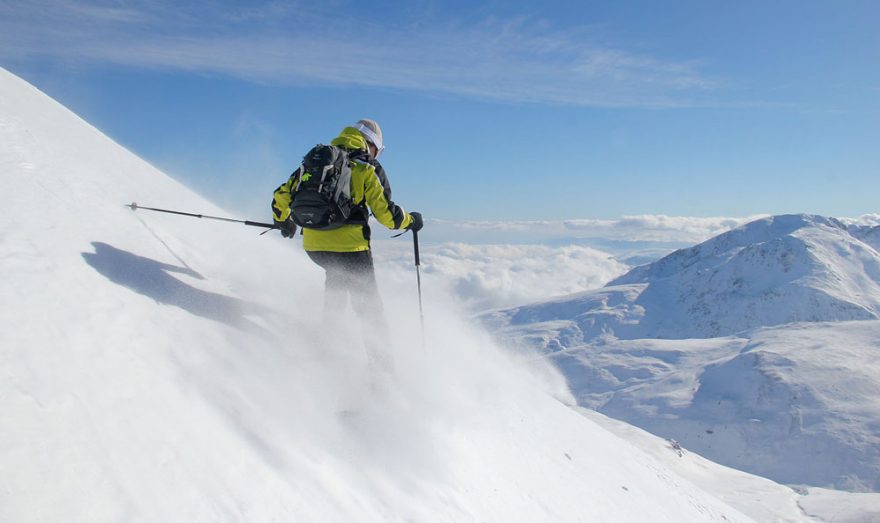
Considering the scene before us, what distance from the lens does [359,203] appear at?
24.2ft

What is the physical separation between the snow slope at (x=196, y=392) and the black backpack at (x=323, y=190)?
186 centimetres

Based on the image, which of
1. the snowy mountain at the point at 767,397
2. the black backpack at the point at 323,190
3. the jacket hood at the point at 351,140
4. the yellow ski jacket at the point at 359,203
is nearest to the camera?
the black backpack at the point at 323,190

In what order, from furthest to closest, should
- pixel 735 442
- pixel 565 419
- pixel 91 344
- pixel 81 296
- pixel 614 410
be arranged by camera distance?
pixel 614 410, pixel 735 442, pixel 565 419, pixel 81 296, pixel 91 344

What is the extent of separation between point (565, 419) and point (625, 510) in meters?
4.36

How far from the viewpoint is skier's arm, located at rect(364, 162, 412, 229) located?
724 centimetres

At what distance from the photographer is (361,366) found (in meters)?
8.35

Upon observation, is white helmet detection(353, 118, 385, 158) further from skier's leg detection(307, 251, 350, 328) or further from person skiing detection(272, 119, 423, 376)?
skier's leg detection(307, 251, 350, 328)

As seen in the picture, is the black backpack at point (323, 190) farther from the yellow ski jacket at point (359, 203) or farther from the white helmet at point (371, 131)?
the white helmet at point (371, 131)

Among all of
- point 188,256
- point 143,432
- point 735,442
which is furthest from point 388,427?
point 735,442

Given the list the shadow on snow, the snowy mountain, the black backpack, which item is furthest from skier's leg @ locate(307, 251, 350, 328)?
the snowy mountain

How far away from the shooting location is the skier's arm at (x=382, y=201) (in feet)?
23.7

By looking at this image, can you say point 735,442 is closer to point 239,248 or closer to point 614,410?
point 614,410

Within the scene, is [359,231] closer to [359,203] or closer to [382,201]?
[359,203]

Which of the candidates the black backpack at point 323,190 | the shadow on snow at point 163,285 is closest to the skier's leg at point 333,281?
the black backpack at point 323,190
